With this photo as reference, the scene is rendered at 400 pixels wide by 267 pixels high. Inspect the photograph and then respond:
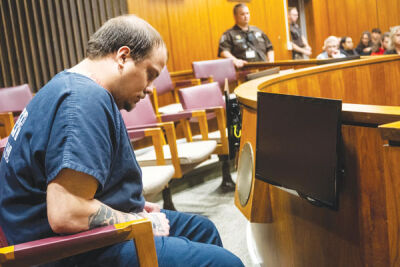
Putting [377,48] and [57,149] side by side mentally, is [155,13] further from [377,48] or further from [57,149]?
[57,149]

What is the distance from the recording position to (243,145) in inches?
83.3

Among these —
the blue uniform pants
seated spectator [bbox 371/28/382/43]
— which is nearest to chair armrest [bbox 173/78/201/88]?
the blue uniform pants

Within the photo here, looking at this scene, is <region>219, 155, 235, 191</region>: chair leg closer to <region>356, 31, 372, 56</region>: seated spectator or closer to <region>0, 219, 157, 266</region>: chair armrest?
<region>0, 219, 157, 266</region>: chair armrest

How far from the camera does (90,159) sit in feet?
3.46

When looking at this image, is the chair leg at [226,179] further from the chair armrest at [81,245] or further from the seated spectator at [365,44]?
the seated spectator at [365,44]

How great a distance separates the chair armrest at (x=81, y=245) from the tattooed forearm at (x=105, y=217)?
0.08 feet

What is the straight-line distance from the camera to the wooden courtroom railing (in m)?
1.09

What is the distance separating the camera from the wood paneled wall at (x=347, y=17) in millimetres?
9875

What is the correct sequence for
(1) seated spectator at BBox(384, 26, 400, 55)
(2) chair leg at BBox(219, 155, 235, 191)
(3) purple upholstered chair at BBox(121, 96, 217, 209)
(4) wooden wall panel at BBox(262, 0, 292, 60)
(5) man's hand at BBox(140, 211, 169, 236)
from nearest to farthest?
(5) man's hand at BBox(140, 211, 169, 236), (3) purple upholstered chair at BBox(121, 96, 217, 209), (2) chair leg at BBox(219, 155, 235, 191), (1) seated spectator at BBox(384, 26, 400, 55), (4) wooden wall panel at BBox(262, 0, 292, 60)

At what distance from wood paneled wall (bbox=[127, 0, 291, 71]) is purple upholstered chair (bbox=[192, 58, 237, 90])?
1.06m

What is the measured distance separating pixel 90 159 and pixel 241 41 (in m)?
4.90

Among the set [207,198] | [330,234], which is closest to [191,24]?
[207,198]

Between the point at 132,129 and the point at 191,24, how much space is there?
372 centimetres

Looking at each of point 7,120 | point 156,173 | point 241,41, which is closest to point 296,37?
Answer: point 241,41
